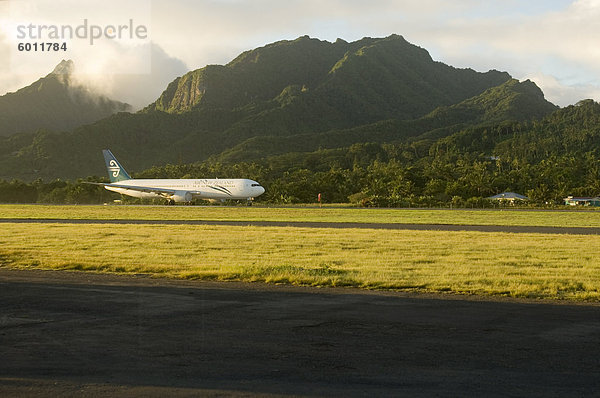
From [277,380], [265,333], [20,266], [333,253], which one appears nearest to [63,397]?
[277,380]

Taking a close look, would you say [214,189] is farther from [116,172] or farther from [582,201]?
[582,201]

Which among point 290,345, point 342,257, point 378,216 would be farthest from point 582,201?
point 290,345

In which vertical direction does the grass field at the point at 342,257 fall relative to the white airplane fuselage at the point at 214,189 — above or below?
below

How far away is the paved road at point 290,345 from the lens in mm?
8500

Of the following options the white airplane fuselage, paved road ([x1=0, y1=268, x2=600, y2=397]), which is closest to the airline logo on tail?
the white airplane fuselage

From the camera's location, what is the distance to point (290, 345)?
434 inches

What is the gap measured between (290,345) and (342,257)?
51.9ft

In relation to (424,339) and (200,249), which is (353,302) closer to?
(424,339)

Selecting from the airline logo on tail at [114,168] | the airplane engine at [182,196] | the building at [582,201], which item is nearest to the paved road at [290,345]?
the airplane engine at [182,196]

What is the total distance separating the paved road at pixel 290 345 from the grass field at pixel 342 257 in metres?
2.72

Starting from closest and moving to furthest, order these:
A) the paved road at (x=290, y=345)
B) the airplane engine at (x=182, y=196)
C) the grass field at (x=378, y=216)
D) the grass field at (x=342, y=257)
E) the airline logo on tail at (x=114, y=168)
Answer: the paved road at (x=290, y=345), the grass field at (x=342, y=257), the grass field at (x=378, y=216), the airplane engine at (x=182, y=196), the airline logo on tail at (x=114, y=168)

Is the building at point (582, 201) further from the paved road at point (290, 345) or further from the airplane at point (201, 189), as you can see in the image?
the paved road at point (290, 345)

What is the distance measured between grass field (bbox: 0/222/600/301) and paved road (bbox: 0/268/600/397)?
2.72 meters

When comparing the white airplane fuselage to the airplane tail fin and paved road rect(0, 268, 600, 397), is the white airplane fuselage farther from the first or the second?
paved road rect(0, 268, 600, 397)
